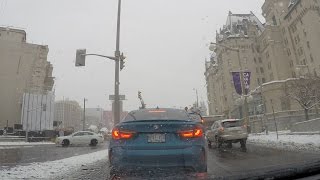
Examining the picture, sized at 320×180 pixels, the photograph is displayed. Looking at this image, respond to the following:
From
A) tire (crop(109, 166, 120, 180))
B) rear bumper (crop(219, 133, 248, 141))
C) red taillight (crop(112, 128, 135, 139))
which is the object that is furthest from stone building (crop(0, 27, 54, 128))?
tire (crop(109, 166, 120, 180))

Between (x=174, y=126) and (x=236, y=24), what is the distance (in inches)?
3752

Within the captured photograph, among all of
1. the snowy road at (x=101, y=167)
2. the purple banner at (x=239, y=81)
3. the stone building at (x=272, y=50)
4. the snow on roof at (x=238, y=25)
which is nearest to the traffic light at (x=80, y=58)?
the snowy road at (x=101, y=167)

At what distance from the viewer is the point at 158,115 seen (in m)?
7.27

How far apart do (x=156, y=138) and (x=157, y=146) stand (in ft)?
0.52

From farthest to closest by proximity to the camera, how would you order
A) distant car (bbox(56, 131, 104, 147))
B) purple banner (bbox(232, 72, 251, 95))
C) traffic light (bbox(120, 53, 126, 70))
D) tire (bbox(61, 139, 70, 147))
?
distant car (bbox(56, 131, 104, 147)), tire (bbox(61, 139, 70, 147)), purple banner (bbox(232, 72, 251, 95)), traffic light (bbox(120, 53, 126, 70))

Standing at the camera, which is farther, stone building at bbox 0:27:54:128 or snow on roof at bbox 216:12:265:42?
snow on roof at bbox 216:12:265:42

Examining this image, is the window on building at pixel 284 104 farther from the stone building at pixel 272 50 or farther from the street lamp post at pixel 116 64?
the street lamp post at pixel 116 64

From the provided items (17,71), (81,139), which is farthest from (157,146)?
(17,71)

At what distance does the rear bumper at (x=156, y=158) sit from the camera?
623 centimetres

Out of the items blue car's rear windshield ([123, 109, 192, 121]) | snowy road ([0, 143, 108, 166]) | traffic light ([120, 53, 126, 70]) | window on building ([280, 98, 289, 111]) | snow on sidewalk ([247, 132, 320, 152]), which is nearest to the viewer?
blue car's rear windshield ([123, 109, 192, 121])

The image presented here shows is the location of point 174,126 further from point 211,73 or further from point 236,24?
point 211,73

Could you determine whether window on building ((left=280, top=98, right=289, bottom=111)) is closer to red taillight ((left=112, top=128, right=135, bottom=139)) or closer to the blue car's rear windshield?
the blue car's rear windshield

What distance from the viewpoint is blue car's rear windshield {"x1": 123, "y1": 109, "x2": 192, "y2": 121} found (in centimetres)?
705

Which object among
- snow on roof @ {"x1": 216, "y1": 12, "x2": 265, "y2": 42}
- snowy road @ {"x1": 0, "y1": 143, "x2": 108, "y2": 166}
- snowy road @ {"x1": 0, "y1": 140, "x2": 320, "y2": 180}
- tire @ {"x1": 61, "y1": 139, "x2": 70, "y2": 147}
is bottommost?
snowy road @ {"x1": 0, "y1": 140, "x2": 320, "y2": 180}
